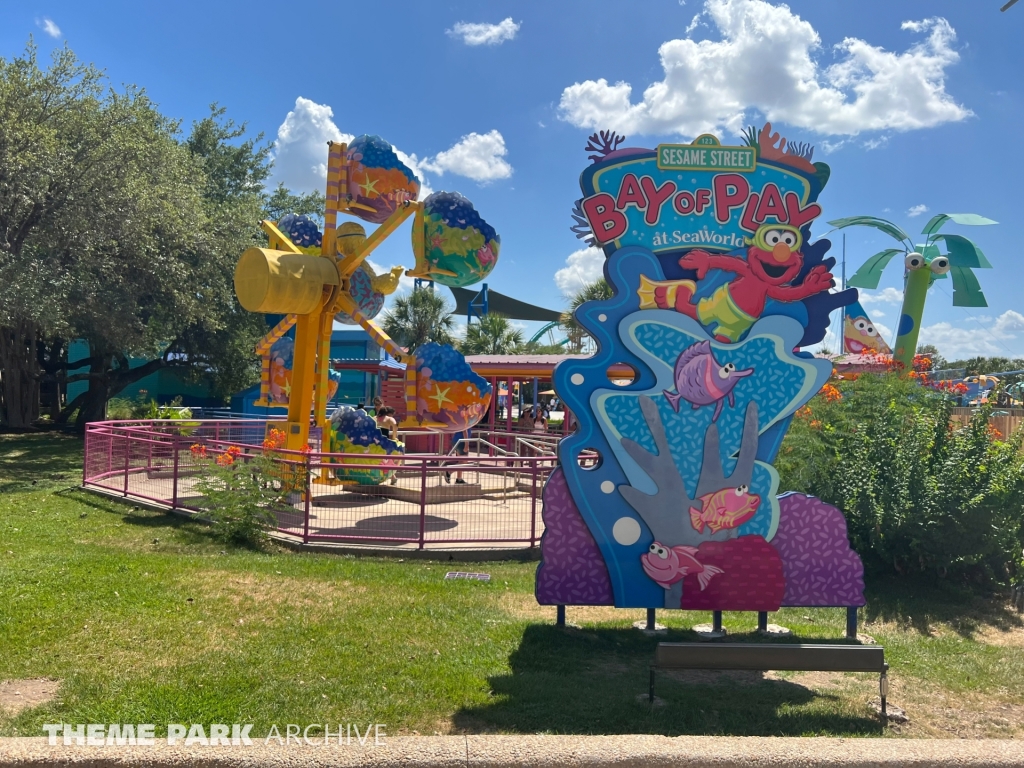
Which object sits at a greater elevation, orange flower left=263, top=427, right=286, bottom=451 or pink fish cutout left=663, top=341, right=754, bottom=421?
pink fish cutout left=663, top=341, right=754, bottom=421

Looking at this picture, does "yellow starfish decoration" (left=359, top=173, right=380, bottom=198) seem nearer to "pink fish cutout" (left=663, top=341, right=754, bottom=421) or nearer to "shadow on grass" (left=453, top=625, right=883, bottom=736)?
"pink fish cutout" (left=663, top=341, right=754, bottom=421)

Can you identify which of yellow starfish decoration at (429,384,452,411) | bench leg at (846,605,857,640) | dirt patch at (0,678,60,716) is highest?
yellow starfish decoration at (429,384,452,411)

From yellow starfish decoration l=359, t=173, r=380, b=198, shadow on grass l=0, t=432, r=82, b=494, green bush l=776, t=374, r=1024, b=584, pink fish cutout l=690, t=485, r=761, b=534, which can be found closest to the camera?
pink fish cutout l=690, t=485, r=761, b=534

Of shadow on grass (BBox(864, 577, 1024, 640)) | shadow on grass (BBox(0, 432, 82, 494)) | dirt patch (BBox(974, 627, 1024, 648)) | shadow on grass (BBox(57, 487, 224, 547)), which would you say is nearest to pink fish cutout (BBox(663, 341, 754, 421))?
shadow on grass (BBox(864, 577, 1024, 640))

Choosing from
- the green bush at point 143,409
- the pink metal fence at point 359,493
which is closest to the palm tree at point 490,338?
the green bush at point 143,409

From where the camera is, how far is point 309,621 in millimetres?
5988

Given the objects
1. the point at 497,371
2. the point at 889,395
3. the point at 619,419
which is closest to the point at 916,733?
the point at 619,419

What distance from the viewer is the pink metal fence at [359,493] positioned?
937 centimetres

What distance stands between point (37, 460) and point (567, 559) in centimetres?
1649

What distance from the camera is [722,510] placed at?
5574 mm

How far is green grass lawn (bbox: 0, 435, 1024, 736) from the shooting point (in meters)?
4.38

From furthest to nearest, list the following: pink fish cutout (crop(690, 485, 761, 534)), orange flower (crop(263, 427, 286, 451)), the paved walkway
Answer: orange flower (crop(263, 427, 286, 451))
pink fish cutout (crop(690, 485, 761, 534))
the paved walkway

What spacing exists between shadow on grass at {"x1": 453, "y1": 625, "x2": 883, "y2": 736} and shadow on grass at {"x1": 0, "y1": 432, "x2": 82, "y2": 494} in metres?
11.1

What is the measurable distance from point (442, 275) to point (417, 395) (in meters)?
1.90
